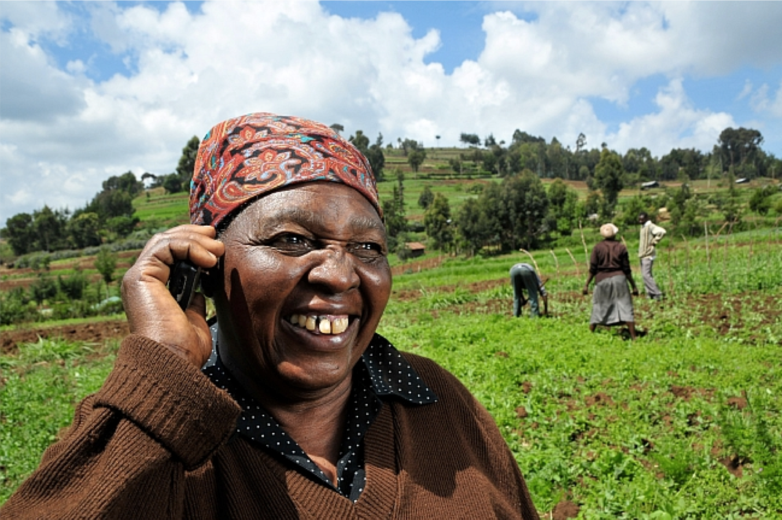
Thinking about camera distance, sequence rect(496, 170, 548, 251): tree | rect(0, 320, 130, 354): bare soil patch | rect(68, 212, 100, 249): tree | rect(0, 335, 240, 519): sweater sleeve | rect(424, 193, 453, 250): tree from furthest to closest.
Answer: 1. rect(68, 212, 100, 249): tree
2. rect(424, 193, 453, 250): tree
3. rect(496, 170, 548, 251): tree
4. rect(0, 320, 130, 354): bare soil patch
5. rect(0, 335, 240, 519): sweater sleeve

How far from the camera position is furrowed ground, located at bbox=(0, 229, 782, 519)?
3.88 meters

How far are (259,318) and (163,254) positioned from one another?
0.26m

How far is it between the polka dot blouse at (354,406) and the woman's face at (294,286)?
8 centimetres

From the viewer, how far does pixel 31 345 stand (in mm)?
10625

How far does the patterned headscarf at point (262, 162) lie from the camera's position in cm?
130

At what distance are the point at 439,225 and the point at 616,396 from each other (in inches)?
1576

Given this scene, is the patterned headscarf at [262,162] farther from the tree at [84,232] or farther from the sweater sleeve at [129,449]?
the tree at [84,232]

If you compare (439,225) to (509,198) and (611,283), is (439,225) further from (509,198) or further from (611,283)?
(611,283)

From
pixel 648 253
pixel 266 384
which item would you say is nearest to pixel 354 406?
pixel 266 384

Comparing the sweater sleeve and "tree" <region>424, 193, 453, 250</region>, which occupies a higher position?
the sweater sleeve

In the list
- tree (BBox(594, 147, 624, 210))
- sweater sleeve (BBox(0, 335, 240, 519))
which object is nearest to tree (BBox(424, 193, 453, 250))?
tree (BBox(594, 147, 624, 210))

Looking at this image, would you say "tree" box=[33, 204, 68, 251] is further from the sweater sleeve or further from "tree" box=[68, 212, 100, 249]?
the sweater sleeve

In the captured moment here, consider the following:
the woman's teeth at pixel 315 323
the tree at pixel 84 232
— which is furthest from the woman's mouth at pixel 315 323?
the tree at pixel 84 232

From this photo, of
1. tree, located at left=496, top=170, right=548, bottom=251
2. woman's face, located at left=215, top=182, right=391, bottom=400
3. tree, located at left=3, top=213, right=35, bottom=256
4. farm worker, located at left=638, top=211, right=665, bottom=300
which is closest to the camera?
woman's face, located at left=215, top=182, right=391, bottom=400
